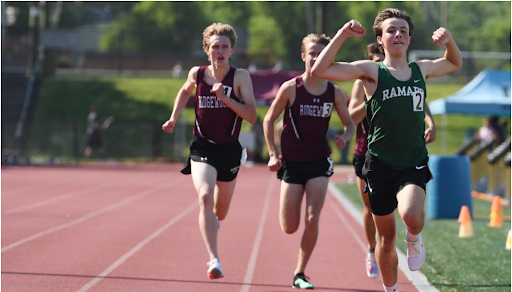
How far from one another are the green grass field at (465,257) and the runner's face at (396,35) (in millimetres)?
2505

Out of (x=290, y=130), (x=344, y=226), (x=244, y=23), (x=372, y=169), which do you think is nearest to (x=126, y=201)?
(x=344, y=226)

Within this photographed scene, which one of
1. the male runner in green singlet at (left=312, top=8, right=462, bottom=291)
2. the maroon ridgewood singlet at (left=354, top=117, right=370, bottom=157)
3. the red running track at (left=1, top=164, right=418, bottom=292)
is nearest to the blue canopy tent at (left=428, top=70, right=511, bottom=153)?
the red running track at (left=1, top=164, right=418, bottom=292)

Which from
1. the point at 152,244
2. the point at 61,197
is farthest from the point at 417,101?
the point at 61,197

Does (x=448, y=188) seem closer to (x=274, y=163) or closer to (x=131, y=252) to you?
(x=131, y=252)

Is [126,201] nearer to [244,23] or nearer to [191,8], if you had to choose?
[191,8]

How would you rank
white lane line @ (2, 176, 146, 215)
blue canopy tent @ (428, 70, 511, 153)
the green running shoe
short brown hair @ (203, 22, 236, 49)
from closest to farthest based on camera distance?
short brown hair @ (203, 22, 236, 49) → the green running shoe → white lane line @ (2, 176, 146, 215) → blue canopy tent @ (428, 70, 511, 153)

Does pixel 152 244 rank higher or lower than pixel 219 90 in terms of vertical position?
lower

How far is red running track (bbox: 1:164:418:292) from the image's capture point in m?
6.80

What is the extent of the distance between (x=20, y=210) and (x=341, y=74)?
8881 mm

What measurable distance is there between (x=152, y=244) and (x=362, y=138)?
326 centimetres

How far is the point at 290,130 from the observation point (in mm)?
6562

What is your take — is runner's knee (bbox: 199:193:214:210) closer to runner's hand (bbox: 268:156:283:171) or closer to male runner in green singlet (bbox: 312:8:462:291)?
runner's hand (bbox: 268:156:283:171)

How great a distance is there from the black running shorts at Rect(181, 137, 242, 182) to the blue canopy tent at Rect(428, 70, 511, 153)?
11.1m

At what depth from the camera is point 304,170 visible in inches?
258
